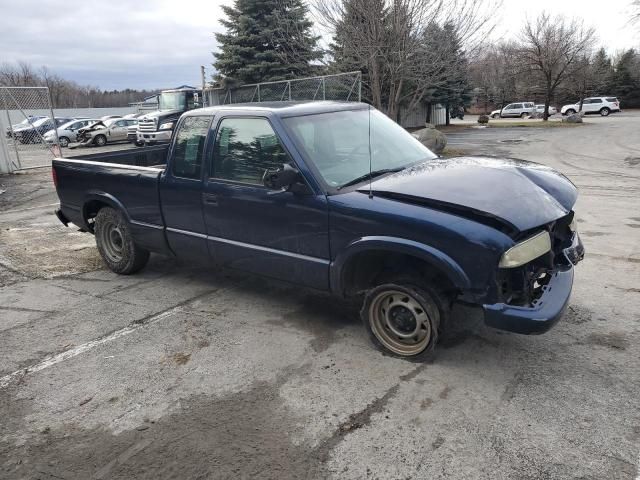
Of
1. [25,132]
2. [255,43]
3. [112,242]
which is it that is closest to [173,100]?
[255,43]

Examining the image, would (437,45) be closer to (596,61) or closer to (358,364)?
(358,364)

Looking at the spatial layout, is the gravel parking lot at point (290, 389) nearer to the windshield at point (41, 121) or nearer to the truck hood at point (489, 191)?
the truck hood at point (489, 191)

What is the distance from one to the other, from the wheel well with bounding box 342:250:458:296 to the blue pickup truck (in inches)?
0.4

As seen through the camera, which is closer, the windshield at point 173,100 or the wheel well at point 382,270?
the wheel well at point 382,270

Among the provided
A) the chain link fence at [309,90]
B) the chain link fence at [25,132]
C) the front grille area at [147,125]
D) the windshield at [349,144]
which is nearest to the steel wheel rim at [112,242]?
the windshield at [349,144]

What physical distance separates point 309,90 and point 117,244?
39.6ft

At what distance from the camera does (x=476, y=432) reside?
9.13ft

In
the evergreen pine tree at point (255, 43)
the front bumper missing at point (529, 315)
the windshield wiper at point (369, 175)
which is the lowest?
the front bumper missing at point (529, 315)

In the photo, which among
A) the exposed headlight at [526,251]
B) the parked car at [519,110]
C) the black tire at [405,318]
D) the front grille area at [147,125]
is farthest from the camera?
the parked car at [519,110]

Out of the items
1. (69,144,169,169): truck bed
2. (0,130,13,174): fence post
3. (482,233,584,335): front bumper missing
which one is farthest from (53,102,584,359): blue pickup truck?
(0,130,13,174): fence post

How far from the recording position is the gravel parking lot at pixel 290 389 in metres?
2.62

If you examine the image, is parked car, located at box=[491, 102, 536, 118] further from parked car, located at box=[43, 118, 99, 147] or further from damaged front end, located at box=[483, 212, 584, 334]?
damaged front end, located at box=[483, 212, 584, 334]

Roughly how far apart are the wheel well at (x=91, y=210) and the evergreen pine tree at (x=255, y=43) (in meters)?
17.4

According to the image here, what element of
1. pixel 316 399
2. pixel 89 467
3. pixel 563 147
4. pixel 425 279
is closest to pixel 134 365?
pixel 89 467
